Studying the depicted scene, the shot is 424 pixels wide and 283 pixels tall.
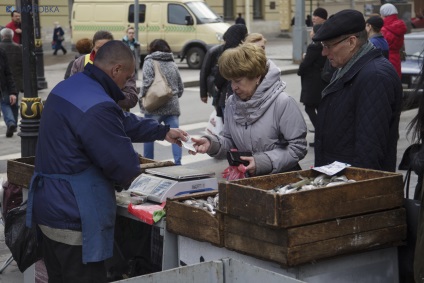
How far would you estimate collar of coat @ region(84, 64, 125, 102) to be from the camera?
480cm

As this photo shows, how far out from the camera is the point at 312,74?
455 inches

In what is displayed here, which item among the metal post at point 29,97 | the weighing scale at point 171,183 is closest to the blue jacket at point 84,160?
the weighing scale at point 171,183

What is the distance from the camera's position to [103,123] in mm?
4609

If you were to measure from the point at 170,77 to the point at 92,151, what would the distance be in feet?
19.1

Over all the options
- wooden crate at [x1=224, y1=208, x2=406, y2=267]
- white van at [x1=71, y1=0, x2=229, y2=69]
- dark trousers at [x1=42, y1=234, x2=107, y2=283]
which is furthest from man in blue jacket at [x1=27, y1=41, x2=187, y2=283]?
white van at [x1=71, y1=0, x2=229, y2=69]

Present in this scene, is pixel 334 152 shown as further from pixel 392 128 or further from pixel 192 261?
pixel 192 261

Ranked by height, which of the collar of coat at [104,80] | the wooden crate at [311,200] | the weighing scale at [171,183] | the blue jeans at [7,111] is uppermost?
the collar of coat at [104,80]

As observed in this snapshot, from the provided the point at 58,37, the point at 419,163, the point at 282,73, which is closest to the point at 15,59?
the point at 282,73

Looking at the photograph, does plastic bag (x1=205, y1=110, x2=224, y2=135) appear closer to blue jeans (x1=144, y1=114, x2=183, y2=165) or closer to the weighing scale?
blue jeans (x1=144, y1=114, x2=183, y2=165)

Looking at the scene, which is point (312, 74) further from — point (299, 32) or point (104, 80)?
point (299, 32)

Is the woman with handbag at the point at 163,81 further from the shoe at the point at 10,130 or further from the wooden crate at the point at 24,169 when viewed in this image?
the shoe at the point at 10,130

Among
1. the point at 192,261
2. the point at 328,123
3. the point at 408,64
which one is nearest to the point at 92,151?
the point at 192,261

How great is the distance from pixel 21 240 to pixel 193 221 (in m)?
1.32

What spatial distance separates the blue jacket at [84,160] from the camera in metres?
4.62
